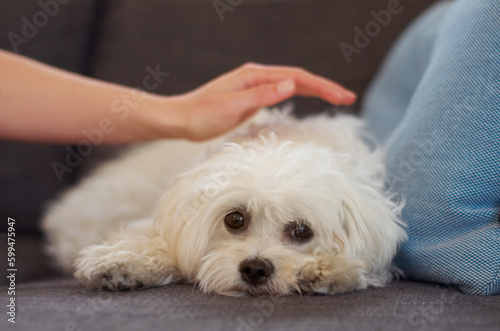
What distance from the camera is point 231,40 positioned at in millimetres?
2209

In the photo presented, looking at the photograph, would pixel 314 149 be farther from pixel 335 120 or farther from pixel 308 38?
pixel 308 38

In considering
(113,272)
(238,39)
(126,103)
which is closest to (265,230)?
(113,272)

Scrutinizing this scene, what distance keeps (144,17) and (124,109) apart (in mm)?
881

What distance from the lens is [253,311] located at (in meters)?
0.93

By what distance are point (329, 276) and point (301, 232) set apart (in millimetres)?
191

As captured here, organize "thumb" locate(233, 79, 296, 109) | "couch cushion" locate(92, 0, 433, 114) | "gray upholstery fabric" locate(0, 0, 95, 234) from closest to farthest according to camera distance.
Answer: "thumb" locate(233, 79, 296, 109) → "gray upholstery fabric" locate(0, 0, 95, 234) → "couch cushion" locate(92, 0, 433, 114)

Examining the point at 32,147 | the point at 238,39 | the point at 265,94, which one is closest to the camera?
the point at 265,94

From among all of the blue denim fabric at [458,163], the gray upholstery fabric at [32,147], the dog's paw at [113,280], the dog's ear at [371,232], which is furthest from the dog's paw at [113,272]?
the gray upholstery fabric at [32,147]

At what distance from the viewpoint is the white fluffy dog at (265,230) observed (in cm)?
116

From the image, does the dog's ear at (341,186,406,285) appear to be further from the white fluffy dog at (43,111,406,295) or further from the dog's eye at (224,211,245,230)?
the dog's eye at (224,211,245,230)

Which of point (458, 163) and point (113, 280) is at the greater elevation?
point (458, 163)

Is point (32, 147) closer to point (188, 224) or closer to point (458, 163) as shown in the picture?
point (188, 224)

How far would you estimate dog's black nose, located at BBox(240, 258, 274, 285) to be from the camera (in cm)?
116

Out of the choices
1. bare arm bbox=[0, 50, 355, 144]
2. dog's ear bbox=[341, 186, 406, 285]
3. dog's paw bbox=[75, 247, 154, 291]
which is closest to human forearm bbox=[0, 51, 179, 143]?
bare arm bbox=[0, 50, 355, 144]
